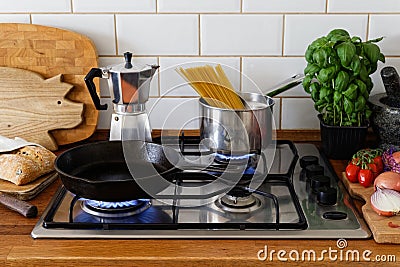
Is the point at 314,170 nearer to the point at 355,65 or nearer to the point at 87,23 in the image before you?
the point at 355,65

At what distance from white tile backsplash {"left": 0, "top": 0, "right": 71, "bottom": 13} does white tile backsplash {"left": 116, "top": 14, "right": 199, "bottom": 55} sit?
0.14 m

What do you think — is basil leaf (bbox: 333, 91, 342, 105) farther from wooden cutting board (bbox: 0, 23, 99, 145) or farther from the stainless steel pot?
wooden cutting board (bbox: 0, 23, 99, 145)

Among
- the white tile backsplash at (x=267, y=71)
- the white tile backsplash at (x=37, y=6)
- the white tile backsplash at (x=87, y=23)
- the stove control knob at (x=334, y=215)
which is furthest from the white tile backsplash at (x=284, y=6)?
the stove control knob at (x=334, y=215)

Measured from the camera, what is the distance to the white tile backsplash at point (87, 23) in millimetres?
1480

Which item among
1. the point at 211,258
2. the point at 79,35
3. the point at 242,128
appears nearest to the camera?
the point at 211,258

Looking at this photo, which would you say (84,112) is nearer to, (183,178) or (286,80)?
(183,178)

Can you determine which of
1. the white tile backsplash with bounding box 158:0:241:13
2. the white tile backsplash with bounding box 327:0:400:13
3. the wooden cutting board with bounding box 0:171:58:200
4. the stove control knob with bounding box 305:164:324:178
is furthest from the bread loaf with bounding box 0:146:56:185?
the white tile backsplash with bounding box 327:0:400:13

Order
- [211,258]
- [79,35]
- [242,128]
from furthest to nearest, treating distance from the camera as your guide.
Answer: [79,35] < [242,128] < [211,258]

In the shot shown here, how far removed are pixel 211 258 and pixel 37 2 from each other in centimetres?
84

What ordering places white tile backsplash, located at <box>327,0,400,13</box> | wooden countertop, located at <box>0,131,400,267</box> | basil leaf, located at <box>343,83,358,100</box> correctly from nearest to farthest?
wooden countertop, located at <box>0,131,400,267</box> → basil leaf, located at <box>343,83,358,100</box> → white tile backsplash, located at <box>327,0,400,13</box>

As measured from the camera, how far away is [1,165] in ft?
4.15

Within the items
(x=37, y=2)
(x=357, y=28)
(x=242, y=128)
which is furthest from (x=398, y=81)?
(x=37, y=2)

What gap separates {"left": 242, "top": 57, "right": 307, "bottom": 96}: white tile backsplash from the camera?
1506mm

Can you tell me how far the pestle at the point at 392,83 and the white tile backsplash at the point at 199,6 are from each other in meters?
0.39
